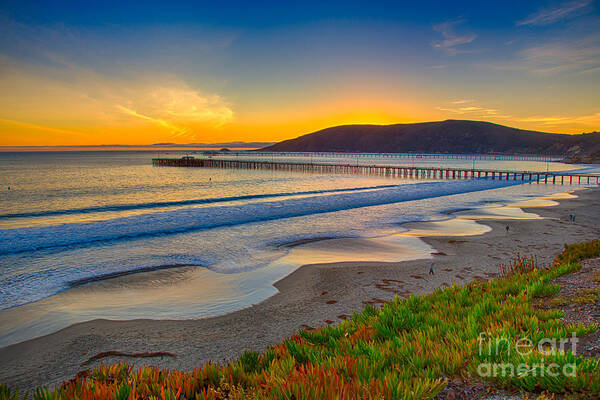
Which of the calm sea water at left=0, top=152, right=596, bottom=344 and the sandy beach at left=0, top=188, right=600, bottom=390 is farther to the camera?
the calm sea water at left=0, top=152, right=596, bottom=344

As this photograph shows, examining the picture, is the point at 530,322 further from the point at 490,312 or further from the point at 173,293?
the point at 173,293

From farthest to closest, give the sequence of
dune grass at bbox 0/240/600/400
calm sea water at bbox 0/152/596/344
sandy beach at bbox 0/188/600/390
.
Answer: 1. calm sea water at bbox 0/152/596/344
2. sandy beach at bbox 0/188/600/390
3. dune grass at bbox 0/240/600/400

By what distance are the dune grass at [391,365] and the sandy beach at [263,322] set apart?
250 cm

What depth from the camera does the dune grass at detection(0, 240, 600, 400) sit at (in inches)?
114

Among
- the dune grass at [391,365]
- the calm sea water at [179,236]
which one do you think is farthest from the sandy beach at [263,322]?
the dune grass at [391,365]

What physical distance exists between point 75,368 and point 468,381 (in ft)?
21.2

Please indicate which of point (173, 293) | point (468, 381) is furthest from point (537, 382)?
point (173, 293)

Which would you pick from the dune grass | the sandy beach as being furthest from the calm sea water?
the dune grass

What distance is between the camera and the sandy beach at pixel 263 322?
629 centimetres

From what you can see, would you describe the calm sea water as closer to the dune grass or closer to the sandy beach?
the sandy beach

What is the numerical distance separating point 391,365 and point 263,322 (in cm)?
475

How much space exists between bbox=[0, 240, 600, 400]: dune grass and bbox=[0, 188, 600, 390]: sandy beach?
8.20 feet

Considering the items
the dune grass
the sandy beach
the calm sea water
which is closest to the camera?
the dune grass

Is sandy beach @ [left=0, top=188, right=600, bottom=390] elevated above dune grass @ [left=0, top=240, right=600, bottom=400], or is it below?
below
